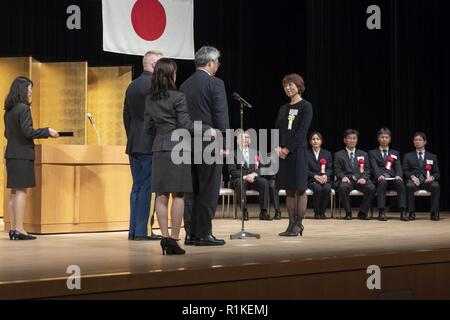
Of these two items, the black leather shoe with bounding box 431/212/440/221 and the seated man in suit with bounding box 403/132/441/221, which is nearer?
the black leather shoe with bounding box 431/212/440/221

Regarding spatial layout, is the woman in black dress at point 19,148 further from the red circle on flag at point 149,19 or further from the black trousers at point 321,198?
the black trousers at point 321,198

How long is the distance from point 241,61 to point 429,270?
694 cm

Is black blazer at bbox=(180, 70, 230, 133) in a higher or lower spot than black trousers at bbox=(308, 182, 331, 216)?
higher

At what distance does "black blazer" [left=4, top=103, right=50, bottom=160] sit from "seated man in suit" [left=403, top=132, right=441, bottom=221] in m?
4.51

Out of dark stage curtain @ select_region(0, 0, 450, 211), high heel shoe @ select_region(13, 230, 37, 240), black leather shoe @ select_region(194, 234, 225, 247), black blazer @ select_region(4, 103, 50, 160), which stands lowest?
high heel shoe @ select_region(13, 230, 37, 240)

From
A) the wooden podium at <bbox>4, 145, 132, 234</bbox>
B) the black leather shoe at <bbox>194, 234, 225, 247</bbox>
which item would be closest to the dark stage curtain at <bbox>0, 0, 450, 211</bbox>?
the wooden podium at <bbox>4, 145, 132, 234</bbox>

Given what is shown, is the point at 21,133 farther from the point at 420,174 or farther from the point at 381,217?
the point at 420,174

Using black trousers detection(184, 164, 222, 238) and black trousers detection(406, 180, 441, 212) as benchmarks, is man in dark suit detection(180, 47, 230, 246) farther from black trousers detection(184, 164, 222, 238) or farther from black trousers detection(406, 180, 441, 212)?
black trousers detection(406, 180, 441, 212)

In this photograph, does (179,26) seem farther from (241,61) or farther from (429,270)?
(429,270)

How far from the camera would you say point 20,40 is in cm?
1015

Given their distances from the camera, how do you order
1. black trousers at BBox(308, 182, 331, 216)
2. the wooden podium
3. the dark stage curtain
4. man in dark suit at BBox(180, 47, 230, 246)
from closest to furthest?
man in dark suit at BBox(180, 47, 230, 246) < the wooden podium < black trousers at BBox(308, 182, 331, 216) < the dark stage curtain

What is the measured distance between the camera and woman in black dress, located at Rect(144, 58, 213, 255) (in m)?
4.48

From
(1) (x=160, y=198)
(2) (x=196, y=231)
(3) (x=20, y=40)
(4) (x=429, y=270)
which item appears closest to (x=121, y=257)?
(1) (x=160, y=198)

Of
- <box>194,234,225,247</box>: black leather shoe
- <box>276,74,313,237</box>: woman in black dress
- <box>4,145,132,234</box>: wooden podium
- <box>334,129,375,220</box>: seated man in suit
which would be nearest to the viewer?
<box>194,234,225,247</box>: black leather shoe
